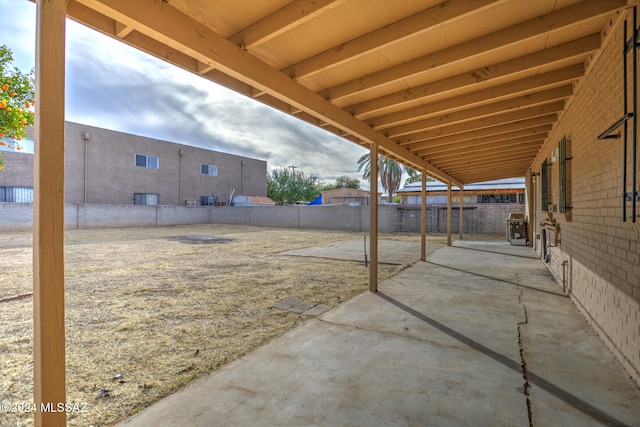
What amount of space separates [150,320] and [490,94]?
4.98 m

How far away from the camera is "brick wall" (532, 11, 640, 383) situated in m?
2.48

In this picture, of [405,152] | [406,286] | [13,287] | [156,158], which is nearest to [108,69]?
[13,287]

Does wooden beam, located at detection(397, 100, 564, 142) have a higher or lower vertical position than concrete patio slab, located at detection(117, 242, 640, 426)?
higher

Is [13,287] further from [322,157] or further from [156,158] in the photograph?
[322,157]

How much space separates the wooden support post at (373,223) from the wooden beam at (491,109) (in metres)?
0.79

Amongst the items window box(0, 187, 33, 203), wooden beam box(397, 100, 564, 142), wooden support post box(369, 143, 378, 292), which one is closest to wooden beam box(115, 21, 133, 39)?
wooden support post box(369, 143, 378, 292)

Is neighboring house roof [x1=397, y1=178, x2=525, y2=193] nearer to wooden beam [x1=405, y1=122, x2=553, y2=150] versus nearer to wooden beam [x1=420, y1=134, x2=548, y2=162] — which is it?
wooden beam [x1=420, y1=134, x2=548, y2=162]

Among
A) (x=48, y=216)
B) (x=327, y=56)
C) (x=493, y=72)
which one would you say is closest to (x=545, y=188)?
(x=493, y=72)

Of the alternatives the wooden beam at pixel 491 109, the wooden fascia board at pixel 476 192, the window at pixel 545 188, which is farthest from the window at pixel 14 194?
the window at pixel 545 188

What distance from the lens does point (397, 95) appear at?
404 cm

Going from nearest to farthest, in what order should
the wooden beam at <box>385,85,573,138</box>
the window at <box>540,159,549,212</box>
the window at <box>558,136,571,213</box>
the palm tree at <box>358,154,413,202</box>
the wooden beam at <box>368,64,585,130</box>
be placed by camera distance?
the wooden beam at <box>368,64,585,130</box>
the wooden beam at <box>385,85,573,138</box>
the window at <box>558,136,571,213</box>
the window at <box>540,159,549,212</box>
the palm tree at <box>358,154,413,202</box>

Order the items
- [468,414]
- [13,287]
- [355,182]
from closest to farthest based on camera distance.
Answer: [468,414] < [13,287] < [355,182]

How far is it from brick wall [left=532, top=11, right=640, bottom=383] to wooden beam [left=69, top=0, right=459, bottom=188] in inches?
107

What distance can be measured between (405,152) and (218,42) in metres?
4.81
